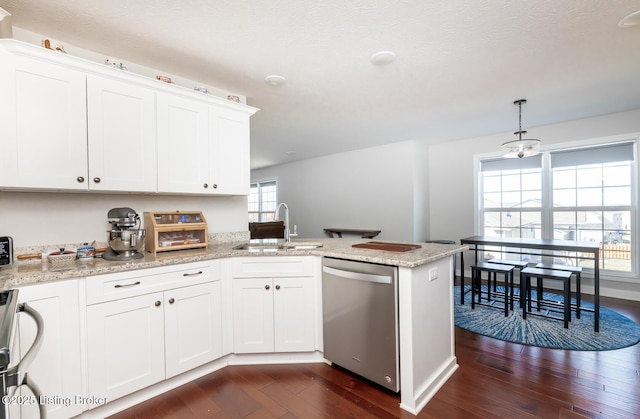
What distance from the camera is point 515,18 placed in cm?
182

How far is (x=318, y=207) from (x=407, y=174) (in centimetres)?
233

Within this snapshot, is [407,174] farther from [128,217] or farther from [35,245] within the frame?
[35,245]

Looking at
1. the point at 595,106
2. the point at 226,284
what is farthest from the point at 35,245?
the point at 595,106

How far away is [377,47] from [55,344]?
277 cm

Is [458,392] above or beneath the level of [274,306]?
beneath

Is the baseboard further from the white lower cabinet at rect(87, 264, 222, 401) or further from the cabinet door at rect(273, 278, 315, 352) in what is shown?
the white lower cabinet at rect(87, 264, 222, 401)

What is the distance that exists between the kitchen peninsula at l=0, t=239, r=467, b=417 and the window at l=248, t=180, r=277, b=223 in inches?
224

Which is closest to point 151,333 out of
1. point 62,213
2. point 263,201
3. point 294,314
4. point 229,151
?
point 294,314

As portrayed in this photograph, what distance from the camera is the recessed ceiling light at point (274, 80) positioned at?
2.58 metres

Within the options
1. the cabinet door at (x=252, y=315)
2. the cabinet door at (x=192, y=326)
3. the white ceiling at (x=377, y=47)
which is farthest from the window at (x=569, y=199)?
the cabinet door at (x=192, y=326)

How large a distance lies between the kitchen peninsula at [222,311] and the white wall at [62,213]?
0.30m

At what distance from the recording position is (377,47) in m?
2.13

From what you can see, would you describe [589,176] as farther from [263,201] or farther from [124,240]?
[263,201]

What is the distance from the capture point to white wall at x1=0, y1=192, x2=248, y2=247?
1930 mm
